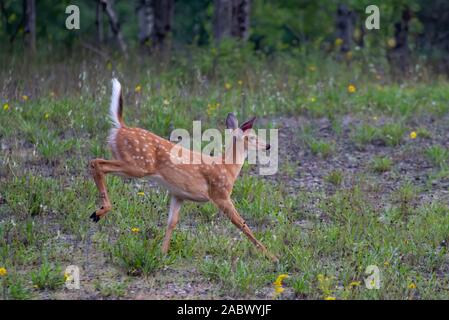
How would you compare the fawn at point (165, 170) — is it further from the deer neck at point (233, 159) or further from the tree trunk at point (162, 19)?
the tree trunk at point (162, 19)

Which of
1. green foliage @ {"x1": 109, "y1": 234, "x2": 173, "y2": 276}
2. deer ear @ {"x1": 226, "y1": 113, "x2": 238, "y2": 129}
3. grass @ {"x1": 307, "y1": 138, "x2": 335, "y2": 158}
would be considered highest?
deer ear @ {"x1": 226, "y1": 113, "x2": 238, "y2": 129}

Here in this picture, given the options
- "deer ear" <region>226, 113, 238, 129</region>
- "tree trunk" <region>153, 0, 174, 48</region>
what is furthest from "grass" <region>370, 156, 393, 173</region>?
"tree trunk" <region>153, 0, 174, 48</region>

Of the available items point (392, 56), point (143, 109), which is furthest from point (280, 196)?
point (392, 56)

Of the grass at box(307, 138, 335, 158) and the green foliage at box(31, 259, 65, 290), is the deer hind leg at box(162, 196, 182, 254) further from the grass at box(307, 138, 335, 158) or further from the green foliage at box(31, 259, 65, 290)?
the grass at box(307, 138, 335, 158)

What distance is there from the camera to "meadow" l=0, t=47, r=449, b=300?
689cm

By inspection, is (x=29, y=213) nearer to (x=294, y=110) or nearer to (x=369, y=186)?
(x=369, y=186)

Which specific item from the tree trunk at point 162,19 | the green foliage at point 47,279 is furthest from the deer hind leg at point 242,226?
the tree trunk at point 162,19

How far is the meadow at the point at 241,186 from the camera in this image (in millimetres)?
6887

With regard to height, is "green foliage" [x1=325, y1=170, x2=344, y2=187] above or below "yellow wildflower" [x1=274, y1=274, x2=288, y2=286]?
above

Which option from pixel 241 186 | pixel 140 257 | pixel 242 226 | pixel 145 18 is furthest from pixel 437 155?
pixel 145 18

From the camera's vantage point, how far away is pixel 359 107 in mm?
12070

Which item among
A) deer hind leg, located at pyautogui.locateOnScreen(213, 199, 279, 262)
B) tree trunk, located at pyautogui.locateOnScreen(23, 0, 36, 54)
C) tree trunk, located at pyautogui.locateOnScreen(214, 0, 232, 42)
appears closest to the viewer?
deer hind leg, located at pyautogui.locateOnScreen(213, 199, 279, 262)

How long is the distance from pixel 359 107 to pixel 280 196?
3.47 m

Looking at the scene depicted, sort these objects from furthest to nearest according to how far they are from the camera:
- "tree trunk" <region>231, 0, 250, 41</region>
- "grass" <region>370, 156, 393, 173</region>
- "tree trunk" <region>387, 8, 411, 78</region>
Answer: "tree trunk" <region>231, 0, 250, 41</region> → "tree trunk" <region>387, 8, 411, 78</region> → "grass" <region>370, 156, 393, 173</region>
